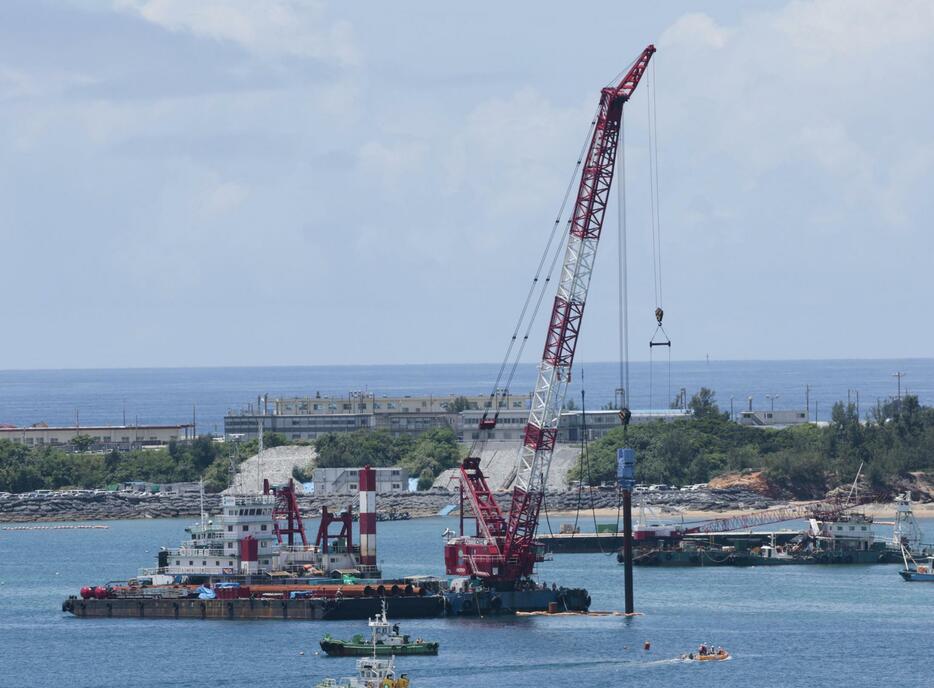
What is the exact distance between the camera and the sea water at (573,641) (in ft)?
349

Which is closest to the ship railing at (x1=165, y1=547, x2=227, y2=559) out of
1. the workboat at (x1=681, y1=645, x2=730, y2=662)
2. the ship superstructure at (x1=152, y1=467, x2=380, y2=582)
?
the ship superstructure at (x1=152, y1=467, x2=380, y2=582)

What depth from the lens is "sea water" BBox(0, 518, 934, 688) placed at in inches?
4183

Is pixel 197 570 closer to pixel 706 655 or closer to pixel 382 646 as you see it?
pixel 382 646

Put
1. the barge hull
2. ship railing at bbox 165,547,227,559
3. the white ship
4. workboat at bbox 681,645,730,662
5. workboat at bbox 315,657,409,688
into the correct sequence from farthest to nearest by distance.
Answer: ship railing at bbox 165,547,227,559
the white ship
the barge hull
workboat at bbox 681,645,730,662
workboat at bbox 315,657,409,688

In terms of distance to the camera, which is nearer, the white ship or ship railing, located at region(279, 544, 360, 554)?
the white ship

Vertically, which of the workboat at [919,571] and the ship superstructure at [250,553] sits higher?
the ship superstructure at [250,553]

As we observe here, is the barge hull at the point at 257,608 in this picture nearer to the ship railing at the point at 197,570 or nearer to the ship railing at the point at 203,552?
the ship railing at the point at 197,570

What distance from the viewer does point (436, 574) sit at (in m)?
155

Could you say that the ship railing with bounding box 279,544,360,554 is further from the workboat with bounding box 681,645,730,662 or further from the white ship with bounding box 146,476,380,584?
the workboat with bounding box 681,645,730,662

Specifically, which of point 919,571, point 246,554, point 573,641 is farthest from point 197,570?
point 919,571

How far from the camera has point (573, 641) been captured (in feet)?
388

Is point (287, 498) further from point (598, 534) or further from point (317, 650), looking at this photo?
point (598, 534)

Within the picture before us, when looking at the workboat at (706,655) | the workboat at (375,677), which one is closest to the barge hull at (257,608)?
the workboat at (706,655)

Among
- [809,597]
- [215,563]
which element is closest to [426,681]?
[215,563]
